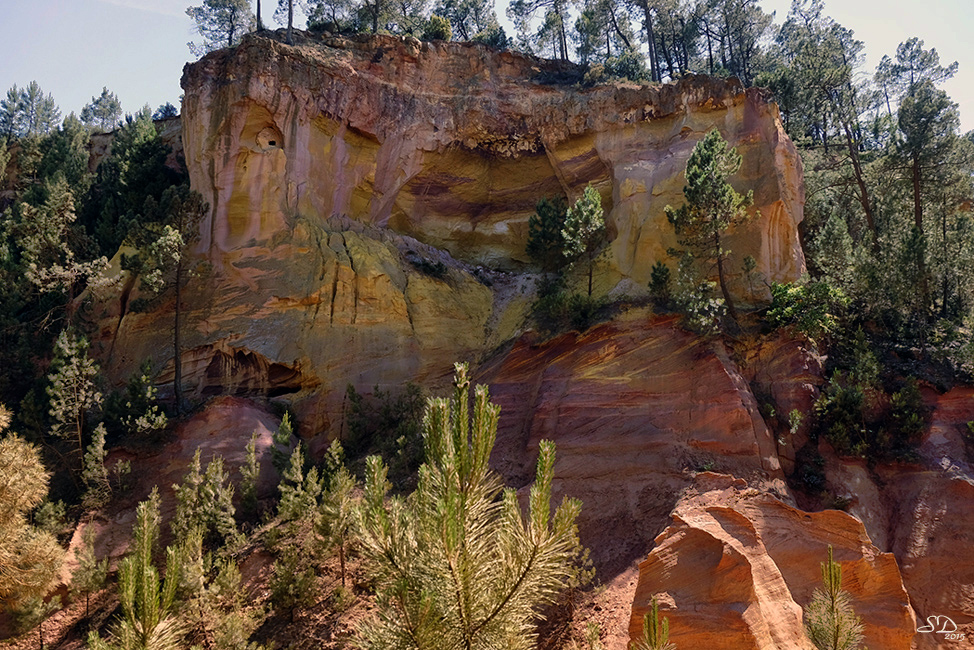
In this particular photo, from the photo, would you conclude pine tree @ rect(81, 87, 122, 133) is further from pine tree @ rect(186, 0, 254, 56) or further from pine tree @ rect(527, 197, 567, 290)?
pine tree @ rect(527, 197, 567, 290)

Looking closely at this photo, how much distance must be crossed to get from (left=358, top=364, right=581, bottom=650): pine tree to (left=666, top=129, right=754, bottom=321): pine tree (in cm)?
1498

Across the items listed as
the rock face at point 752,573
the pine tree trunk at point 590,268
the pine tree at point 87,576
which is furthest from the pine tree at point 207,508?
the pine tree trunk at point 590,268

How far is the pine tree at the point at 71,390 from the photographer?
16391 mm

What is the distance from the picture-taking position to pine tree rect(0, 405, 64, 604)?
36.0ft

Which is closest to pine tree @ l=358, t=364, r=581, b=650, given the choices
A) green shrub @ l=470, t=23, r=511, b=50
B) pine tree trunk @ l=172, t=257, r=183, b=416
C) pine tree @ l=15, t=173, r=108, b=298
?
pine tree trunk @ l=172, t=257, r=183, b=416

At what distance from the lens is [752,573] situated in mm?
12812

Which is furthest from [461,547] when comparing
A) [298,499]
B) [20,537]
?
[298,499]

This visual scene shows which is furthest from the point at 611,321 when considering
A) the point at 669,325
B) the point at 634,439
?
the point at 634,439

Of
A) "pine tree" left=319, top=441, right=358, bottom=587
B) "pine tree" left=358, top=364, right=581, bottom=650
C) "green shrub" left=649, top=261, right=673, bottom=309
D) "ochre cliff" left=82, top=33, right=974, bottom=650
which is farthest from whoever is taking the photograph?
"green shrub" left=649, top=261, right=673, bottom=309

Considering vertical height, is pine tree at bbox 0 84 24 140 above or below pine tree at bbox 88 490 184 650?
above

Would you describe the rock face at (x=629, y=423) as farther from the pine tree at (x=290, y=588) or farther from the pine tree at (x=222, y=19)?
the pine tree at (x=222, y=19)

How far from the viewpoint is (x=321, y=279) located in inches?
851

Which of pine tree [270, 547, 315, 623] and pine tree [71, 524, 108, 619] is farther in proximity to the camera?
pine tree [71, 524, 108, 619]

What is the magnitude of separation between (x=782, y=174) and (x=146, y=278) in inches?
827
